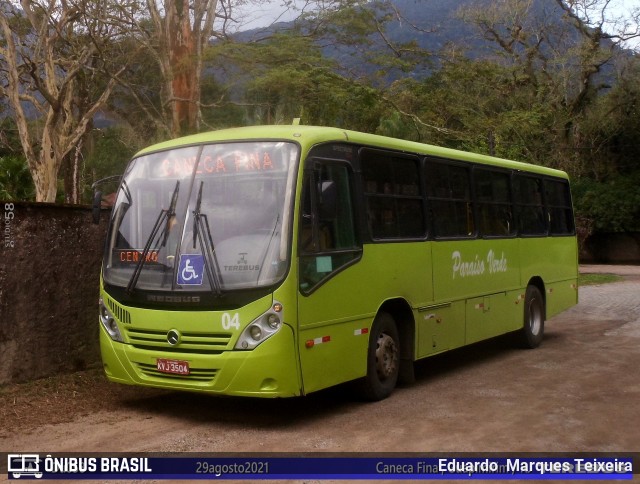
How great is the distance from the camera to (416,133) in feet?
72.9

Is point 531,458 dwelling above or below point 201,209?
below

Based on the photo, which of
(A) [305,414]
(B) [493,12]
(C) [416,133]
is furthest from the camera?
(B) [493,12]

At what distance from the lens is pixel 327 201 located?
779 centimetres

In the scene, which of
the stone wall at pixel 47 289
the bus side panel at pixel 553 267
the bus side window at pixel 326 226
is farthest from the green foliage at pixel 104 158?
the bus side window at pixel 326 226

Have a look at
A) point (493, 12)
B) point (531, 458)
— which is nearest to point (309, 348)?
point (531, 458)

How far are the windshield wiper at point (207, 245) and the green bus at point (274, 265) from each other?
1 centimetres

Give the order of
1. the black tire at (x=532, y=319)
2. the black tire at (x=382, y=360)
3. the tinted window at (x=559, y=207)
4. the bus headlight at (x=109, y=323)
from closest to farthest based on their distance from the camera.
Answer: the bus headlight at (x=109, y=323) → the black tire at (x=382, y=360) → the black tire at (x=532, y=319) → the tinted window at (x=559, y=207)

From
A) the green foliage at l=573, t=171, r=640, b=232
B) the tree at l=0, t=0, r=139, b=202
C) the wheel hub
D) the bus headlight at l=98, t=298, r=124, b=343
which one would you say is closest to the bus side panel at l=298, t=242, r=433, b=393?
the wheel hub

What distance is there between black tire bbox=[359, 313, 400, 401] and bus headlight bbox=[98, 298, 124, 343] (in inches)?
96.0

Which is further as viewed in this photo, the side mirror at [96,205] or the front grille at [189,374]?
the side mirror at [96,205]

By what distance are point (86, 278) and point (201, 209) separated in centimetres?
285

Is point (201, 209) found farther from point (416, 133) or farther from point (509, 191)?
point (416, 133)

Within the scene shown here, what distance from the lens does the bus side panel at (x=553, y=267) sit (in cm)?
1274

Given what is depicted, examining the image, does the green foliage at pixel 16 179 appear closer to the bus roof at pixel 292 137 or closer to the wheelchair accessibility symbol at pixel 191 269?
the bus roof at pixel 292 137
